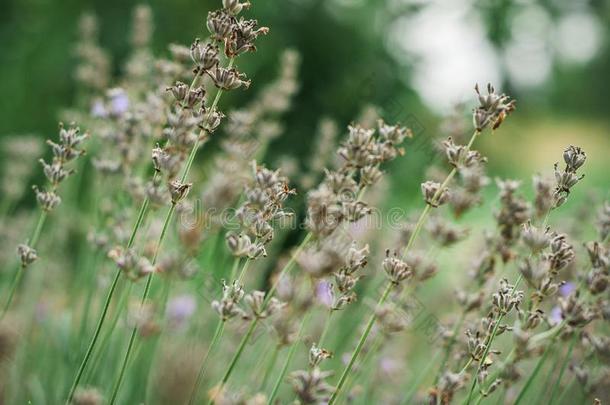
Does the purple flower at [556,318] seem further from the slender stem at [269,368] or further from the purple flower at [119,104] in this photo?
the purple flower at [119,104]

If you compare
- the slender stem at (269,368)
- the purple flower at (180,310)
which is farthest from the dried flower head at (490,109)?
the purple flower at (180,310)

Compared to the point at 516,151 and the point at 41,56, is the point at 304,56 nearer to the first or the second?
the point at 41,56

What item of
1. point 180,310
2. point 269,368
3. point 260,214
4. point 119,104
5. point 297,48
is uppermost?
point 297,48

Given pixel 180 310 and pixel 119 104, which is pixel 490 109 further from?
pixel 180 310

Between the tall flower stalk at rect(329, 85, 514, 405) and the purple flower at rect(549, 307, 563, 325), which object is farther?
the purple flower at rect(549, 307, 563, 325)

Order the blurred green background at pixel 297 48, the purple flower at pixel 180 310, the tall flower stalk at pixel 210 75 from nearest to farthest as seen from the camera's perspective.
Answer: the tall flower stalk at pixel 210 75
the purple flower at pixel 180 310
the blurred green background at pixel 297 48

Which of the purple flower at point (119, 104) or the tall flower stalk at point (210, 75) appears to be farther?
the purple flower at point (119, 104)

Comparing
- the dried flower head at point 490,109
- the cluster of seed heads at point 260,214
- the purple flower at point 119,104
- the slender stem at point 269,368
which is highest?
the purple flower at point 119,104

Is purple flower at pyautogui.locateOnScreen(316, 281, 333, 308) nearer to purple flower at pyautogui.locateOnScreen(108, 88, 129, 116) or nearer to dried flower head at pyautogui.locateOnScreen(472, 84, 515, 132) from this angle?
dried flower head at pyautogui.locateOnScreen(472, 84, 515, 132)

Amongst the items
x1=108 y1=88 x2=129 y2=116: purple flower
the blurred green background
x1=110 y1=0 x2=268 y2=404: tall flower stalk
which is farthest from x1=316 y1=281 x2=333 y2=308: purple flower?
the blurred green background

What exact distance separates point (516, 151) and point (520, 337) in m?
5.90

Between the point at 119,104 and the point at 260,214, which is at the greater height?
the point at 119,104

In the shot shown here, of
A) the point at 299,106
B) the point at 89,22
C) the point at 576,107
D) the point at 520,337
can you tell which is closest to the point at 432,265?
the point at 520,337

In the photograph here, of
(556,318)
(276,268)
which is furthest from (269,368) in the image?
(556,318)
